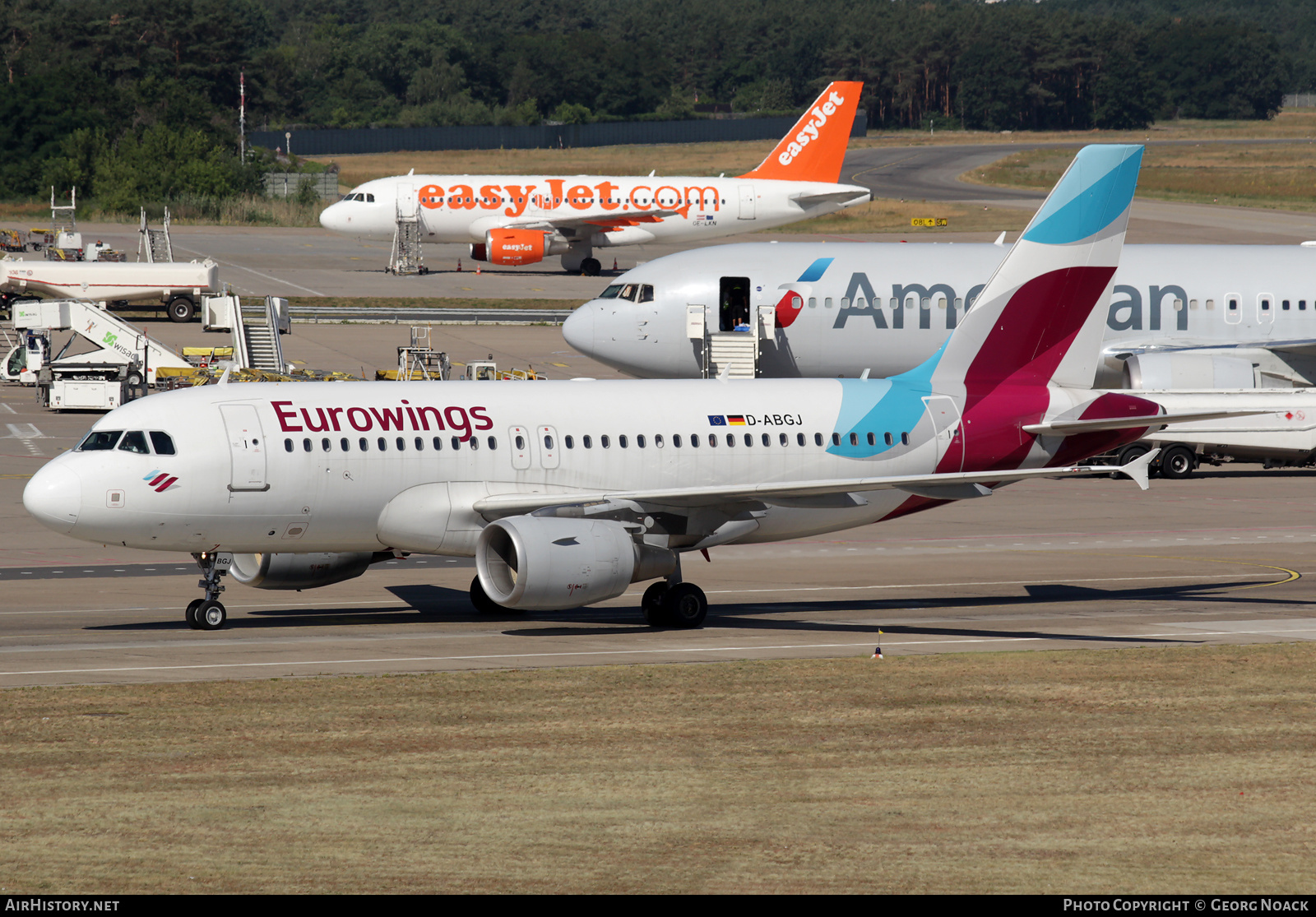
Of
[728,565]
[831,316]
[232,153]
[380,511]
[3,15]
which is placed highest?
[3,15]

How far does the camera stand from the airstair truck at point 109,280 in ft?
240

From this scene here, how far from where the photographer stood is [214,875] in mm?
14602

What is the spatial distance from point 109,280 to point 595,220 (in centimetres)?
3046

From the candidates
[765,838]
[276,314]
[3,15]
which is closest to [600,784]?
[765,838]

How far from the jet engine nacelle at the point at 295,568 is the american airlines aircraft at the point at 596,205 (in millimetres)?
65847

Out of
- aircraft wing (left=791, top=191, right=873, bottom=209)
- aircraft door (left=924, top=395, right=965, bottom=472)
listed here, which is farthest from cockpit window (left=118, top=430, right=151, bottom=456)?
aircraft wing (left=791, top=191, right=873, bottom=209)

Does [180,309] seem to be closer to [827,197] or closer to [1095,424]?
[827,197]

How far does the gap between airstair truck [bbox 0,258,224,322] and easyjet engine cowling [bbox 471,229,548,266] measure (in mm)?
21494

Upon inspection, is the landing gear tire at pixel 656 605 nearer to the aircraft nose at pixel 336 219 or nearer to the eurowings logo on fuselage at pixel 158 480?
the eurowings logo on fuselage at pixel 158 480

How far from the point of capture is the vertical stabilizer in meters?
32.6

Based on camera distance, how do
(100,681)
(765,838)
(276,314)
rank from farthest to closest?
(276,314), (100,681), (765,838)

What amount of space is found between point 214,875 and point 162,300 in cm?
6681

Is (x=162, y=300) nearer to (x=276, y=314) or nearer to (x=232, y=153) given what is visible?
(x=276, y=314)

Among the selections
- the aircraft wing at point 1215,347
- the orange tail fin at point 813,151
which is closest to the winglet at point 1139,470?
the aircraft wing at point 1215,347
